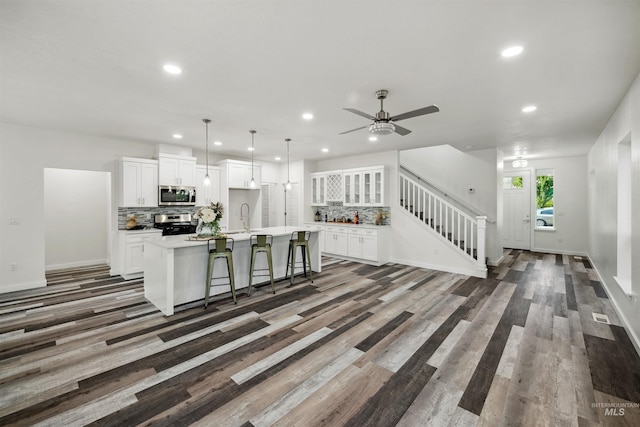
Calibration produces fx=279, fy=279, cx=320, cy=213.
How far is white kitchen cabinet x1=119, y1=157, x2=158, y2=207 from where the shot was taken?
18.4ft

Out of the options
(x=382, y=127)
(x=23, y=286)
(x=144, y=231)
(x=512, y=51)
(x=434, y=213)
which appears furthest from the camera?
(x=434, y=213)

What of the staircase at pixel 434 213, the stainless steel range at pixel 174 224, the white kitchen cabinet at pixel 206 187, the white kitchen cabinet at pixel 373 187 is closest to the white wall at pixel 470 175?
the staircase at pixel 434 213

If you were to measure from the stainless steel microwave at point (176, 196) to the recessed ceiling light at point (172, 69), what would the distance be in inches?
149

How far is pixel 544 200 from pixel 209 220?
9.57 m

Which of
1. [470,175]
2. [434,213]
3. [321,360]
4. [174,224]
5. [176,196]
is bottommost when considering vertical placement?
[321,360]

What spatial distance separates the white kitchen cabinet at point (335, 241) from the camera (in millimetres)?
7258

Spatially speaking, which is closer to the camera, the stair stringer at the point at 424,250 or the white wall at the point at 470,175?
the stair stringer at the point at 424,250

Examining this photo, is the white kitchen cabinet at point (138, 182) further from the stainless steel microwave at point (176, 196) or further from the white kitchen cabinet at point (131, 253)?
the white kitchen cabinet at point (131, 253)

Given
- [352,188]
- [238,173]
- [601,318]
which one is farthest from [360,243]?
[601,318]

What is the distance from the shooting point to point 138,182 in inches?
227

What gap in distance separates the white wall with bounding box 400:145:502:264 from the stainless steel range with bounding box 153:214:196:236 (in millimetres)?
6102

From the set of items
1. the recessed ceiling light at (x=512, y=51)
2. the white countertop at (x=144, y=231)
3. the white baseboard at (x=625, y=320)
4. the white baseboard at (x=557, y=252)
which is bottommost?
the white baseboard at (x=625, y=320)

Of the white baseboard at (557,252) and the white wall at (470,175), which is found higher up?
the white wall at (470,175)

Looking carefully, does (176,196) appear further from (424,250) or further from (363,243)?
(424,250)
